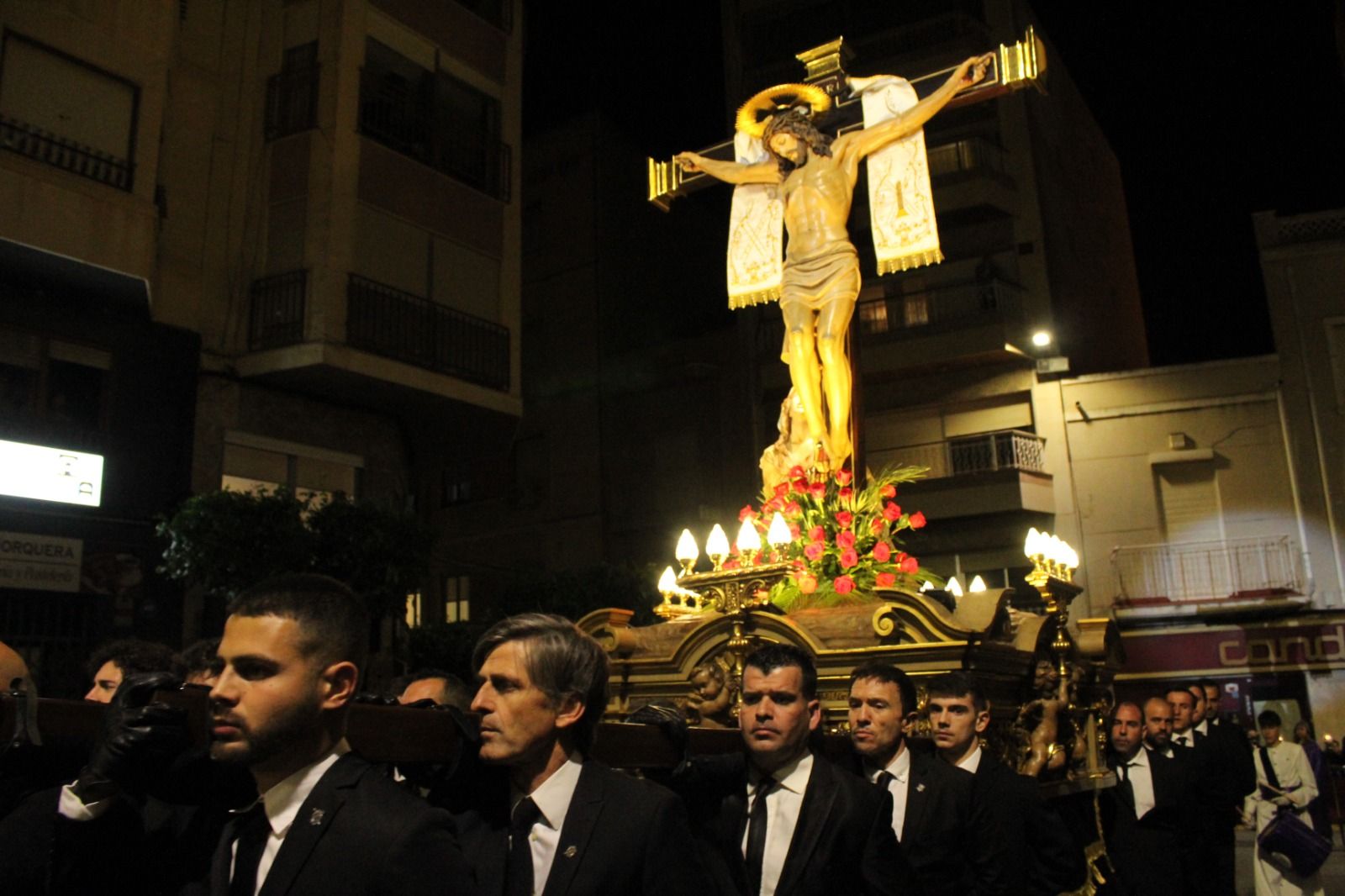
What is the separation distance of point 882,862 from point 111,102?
13572mm

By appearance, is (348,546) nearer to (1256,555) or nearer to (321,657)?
(321,657)

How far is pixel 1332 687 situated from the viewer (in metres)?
21.7

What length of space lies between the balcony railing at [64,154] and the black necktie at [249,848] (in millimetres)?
12364

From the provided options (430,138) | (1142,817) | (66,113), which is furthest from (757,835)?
(430,138)

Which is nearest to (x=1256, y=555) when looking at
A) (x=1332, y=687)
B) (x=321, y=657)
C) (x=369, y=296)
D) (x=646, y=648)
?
(x=1332, y=687)

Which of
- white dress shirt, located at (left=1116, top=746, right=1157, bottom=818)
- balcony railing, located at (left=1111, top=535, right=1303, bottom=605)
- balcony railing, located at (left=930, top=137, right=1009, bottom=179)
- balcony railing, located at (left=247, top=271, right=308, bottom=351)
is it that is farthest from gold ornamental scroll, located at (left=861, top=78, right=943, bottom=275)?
balcony railing, located at (left=1111, top=535, right=1303, bottom=605)

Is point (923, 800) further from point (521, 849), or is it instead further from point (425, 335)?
point (425, 335)

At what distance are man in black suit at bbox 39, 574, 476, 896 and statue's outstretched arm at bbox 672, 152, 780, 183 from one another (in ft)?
25.1

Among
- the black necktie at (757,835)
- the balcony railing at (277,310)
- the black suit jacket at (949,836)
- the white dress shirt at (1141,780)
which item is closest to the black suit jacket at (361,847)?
the black necktie at (757,835)

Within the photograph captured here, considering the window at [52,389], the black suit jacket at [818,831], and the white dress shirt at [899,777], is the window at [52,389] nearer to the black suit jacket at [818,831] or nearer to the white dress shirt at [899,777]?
the white dress shirt at [899,777]

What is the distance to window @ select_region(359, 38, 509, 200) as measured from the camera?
668 inches

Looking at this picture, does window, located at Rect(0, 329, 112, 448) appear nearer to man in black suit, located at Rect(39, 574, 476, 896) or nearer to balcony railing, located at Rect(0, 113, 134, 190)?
balcony railing, located at Rect(0, 113, 134, 190)

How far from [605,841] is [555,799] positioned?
164mm

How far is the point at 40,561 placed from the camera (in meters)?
12.4
